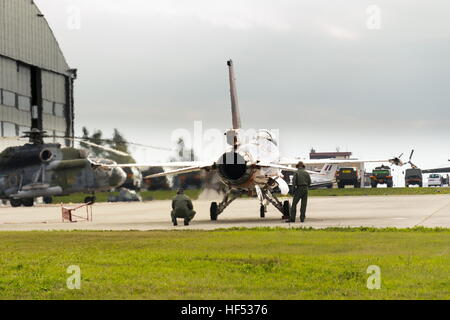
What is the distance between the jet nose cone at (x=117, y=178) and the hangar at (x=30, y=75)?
15.2m

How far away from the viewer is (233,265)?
14.3 meters

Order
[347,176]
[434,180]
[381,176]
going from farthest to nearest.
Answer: [434,180]
[381,176]
[347,176]

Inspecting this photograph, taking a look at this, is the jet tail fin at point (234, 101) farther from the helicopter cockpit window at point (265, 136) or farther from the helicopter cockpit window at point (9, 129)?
the helicopter cockpit window at point (9, 129)

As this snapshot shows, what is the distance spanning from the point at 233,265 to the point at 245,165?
15114 mm

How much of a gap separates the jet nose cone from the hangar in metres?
15.2

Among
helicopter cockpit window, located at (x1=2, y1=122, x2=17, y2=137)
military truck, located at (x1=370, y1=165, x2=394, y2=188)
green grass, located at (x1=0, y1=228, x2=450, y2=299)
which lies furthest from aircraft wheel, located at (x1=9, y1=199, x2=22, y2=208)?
military truck, located at (x1=370, y1=165, x2=394, y2=188)

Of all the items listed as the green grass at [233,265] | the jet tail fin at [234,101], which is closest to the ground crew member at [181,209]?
the jet tail fin at [234,101]

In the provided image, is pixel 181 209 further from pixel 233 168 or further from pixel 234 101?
pixel 234 101

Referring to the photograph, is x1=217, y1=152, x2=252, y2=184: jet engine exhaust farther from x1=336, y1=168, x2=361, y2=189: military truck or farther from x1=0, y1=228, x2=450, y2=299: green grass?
x1=336, y1=168, x2=361, y2=189: military truck

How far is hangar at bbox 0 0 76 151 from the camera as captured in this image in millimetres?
64188

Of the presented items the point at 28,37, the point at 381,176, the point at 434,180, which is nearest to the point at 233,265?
the point at 28,37
